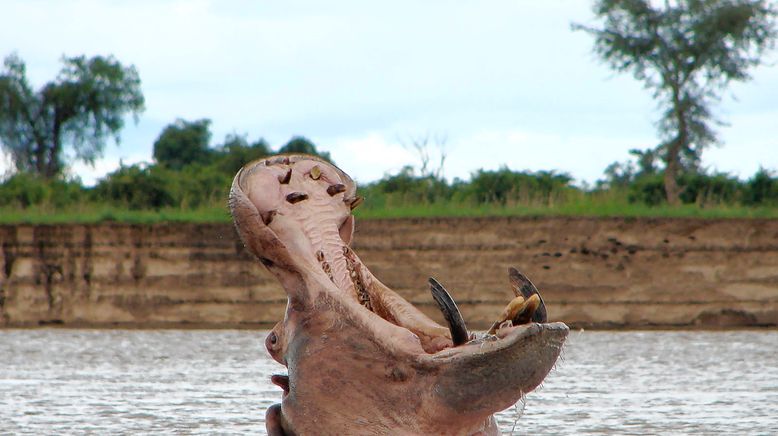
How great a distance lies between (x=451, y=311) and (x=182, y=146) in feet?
141

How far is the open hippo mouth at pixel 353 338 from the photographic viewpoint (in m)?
3.28

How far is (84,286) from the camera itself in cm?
2625

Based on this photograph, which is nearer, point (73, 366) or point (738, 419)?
point (738, 419)

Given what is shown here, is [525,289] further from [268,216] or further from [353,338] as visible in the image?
[268,216]

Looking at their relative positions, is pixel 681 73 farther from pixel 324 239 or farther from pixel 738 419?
pixel 324 239

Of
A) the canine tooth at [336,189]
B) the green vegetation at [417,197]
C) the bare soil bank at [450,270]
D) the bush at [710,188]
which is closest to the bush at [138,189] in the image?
the green vegetation at [417,197]

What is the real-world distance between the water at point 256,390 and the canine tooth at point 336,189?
2.79 feet

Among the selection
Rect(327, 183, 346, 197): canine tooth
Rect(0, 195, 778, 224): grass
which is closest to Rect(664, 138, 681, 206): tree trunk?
Rect(0, 195, 778, 224): grass

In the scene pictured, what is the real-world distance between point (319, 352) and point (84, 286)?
2338cm

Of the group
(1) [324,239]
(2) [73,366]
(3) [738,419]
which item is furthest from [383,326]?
(2) [73,366]

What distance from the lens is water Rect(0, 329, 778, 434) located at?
23.3 feet

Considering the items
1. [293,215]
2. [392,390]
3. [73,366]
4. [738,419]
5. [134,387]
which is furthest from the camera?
[73,366]

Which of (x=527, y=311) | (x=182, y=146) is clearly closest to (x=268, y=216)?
(x=527, y=311)

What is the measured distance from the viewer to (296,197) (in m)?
3.86
